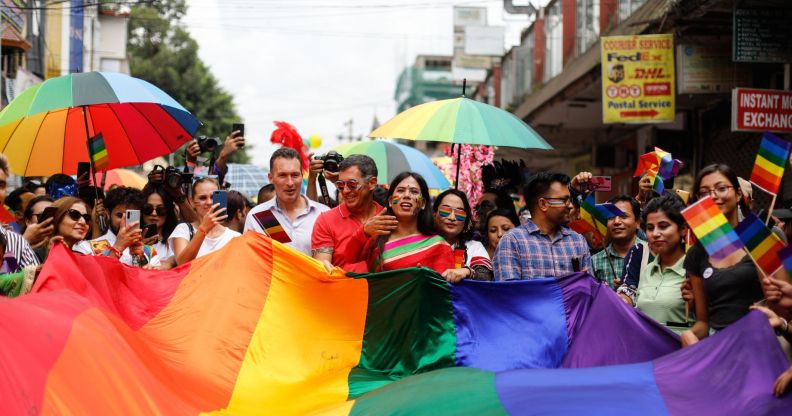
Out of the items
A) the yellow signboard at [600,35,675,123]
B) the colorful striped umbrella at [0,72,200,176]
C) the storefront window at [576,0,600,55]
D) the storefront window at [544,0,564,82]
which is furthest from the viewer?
the storefront window at [544,0,564,82]

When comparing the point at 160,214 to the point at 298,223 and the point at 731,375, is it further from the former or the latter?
the point at 731,375

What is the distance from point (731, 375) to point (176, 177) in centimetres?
504

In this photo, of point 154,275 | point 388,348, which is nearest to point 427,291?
point 388,348

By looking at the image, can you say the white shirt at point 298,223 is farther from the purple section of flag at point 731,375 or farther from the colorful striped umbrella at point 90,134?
the purple section of flag at point 731,375

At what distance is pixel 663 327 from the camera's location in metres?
5.63

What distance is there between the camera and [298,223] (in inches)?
301

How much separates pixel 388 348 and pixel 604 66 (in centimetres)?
994

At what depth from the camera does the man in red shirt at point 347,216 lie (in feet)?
22.9

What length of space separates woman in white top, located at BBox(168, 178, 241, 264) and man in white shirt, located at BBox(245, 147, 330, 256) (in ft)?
0.73

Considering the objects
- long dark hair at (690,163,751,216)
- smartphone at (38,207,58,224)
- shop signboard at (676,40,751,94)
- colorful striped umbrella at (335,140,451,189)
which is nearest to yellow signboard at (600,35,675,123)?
shop signboard at (676,40,751,94)

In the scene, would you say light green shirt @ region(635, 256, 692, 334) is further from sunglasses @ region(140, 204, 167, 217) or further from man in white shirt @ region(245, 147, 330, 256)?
sunglasses @ region(140, 204, 167, 217)

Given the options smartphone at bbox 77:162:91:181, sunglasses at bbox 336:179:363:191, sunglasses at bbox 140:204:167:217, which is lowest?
sunglasses at bbox 140:204:167:217

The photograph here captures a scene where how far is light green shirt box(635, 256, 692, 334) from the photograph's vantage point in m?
6.03

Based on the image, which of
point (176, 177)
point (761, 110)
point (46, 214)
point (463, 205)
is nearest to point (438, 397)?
point (463, 205)
